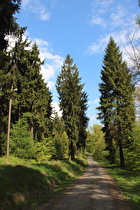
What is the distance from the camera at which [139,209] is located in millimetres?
7230

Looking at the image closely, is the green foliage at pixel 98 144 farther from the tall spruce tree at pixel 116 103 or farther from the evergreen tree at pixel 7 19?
the evergreen tree at pixel 7 19

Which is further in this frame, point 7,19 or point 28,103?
point 28,103

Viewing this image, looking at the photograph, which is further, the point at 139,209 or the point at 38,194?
the point at 38,194

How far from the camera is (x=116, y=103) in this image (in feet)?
79.0

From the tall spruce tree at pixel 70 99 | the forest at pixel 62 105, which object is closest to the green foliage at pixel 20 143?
the forest at pixel 62 105

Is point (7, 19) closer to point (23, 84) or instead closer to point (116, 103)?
point (23, 84)

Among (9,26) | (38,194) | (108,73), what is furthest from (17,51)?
(38,194)

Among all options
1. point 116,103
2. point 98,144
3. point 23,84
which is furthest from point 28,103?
point 98,144

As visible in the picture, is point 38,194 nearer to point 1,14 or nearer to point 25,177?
point 25,177

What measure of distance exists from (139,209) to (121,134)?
15.8 meters

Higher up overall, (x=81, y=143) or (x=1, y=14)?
(x=1, y=14)

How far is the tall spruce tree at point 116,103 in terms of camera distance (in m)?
22.6

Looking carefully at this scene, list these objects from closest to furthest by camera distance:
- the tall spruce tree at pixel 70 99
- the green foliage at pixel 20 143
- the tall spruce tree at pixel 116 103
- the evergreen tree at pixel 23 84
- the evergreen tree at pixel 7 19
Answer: the evergreen tree at pixel 7 19, the green foliage at pixel 20 143, the evergreen tree at pixel 23 84, the tall spruce tree at pixel 116 103, the tall spruce tree at pixel 70 99

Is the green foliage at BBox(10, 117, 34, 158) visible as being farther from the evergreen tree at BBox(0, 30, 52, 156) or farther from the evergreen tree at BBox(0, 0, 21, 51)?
the evergreen tree at BBox(0, 0, 21, 51)
